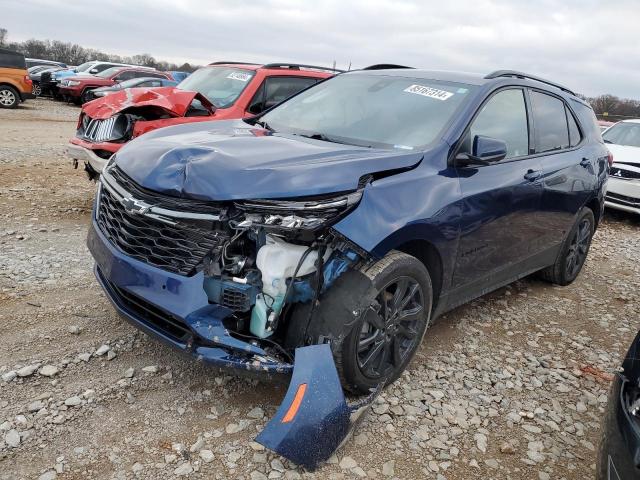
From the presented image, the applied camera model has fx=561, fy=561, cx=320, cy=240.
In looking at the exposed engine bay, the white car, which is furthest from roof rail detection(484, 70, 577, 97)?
the white car

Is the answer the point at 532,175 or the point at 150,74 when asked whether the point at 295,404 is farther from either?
the point at 150,74

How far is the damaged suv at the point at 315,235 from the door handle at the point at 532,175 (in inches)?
5.9

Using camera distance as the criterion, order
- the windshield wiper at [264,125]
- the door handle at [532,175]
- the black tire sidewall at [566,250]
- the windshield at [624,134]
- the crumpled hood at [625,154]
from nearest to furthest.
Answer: the windshield wiper at [264,125]
the door handle at [532,175]
the black tire sidewall at [566,250]
the crumpled hood at [625,154]
the windshield at [624,134]

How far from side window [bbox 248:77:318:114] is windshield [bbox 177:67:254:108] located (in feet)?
0.67

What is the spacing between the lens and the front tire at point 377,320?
266cm

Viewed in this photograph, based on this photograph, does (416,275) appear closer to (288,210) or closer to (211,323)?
(288,210)

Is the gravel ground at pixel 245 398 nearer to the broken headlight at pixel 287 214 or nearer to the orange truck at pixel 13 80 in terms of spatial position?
the broken headlight at pixel 287 214

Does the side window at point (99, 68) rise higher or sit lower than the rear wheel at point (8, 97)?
higher

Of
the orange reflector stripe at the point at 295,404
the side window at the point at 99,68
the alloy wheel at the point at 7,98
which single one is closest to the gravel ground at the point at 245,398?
the orange reflector stripe at the point at 295,404

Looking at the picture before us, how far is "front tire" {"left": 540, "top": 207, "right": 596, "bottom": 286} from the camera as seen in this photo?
505cm

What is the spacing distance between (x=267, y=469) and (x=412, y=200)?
4.88ft

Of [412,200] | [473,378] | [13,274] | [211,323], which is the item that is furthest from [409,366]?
[13,274]

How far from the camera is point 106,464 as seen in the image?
2426 millimetres

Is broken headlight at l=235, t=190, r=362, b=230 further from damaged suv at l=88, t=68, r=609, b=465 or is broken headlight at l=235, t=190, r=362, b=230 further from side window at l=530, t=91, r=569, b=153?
side window at l=530, t=91, r=569, b=153
